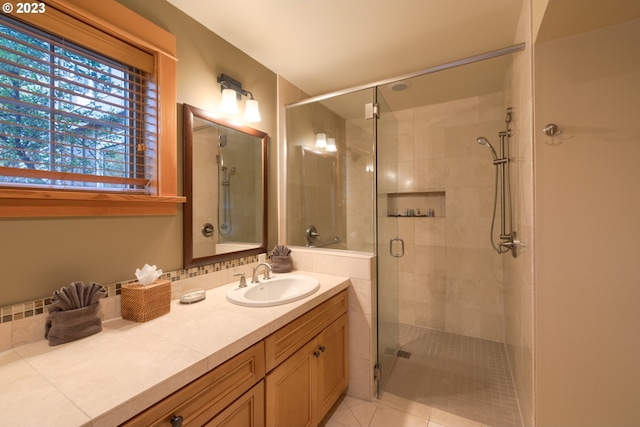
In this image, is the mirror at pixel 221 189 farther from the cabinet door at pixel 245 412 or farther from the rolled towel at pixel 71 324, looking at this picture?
the cabinet door at pixel 245 412

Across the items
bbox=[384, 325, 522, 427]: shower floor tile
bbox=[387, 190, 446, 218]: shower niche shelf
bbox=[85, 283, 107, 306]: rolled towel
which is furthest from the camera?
bbox=[387, 190, 446, 218]: shower niche shelf

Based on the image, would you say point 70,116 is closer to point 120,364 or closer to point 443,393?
point 120,364

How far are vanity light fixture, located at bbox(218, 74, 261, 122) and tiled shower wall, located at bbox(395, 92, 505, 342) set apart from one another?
1.76m

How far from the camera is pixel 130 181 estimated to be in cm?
131

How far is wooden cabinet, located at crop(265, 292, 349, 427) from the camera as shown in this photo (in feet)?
4.00

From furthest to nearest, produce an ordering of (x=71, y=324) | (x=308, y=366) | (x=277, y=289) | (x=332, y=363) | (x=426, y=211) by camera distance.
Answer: (x=426, y=211), (x=277, y=289), (x=332, y=363), (x=308, y=366), (x=71, y=324)

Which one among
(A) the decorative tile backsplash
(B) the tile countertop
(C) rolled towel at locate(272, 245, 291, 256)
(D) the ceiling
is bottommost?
(B) the tile countertop

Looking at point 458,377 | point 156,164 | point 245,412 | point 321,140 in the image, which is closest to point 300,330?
point 245,412

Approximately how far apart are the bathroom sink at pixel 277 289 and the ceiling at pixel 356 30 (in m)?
1.62

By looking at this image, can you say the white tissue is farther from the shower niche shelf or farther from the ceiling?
the shower niche shelf

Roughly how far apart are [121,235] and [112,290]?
0.25m

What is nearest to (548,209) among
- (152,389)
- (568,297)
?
(568,297)

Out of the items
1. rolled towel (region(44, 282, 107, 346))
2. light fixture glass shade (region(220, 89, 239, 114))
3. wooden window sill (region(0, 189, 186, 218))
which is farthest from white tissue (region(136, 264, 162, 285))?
light fixture glass shade (region(220, 89, 239, 114))

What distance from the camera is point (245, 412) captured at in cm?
107
